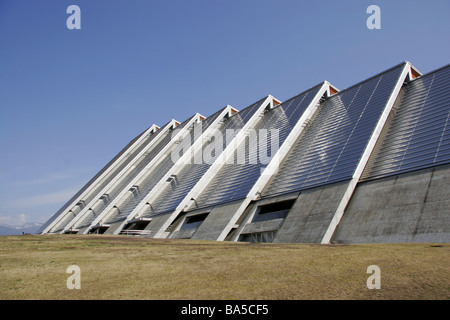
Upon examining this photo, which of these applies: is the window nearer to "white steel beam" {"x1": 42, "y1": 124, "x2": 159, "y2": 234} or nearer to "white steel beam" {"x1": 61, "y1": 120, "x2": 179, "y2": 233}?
"white steel beam" {"x1": 61, "y1": 120, "x2": 179, "y2": 233}

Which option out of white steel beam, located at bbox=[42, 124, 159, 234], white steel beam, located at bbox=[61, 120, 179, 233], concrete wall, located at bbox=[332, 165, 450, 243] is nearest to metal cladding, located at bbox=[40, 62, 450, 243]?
concrete wall, located at bbox=[332, 165, 450, 243]

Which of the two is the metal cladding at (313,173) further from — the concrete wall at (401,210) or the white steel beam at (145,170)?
the white steel beam at (145,170)

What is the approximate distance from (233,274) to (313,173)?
16.2 meters

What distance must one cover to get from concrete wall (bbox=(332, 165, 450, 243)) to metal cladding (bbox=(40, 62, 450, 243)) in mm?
58

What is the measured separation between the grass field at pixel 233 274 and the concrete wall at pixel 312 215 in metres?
5.49

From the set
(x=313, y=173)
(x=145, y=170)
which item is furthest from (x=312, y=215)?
(x=145, y=170)

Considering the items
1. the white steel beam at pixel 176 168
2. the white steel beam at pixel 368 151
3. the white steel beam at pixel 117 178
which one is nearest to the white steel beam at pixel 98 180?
the white steel beam at pixel 117 178

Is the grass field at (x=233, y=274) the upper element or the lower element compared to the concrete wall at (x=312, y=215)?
lower

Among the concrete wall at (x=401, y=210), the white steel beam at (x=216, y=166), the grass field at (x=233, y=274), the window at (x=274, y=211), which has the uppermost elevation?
the white steel beam at (x=216, y=166)

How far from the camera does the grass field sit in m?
8.00

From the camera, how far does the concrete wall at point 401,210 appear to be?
15505 millimetres

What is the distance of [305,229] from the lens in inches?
773
